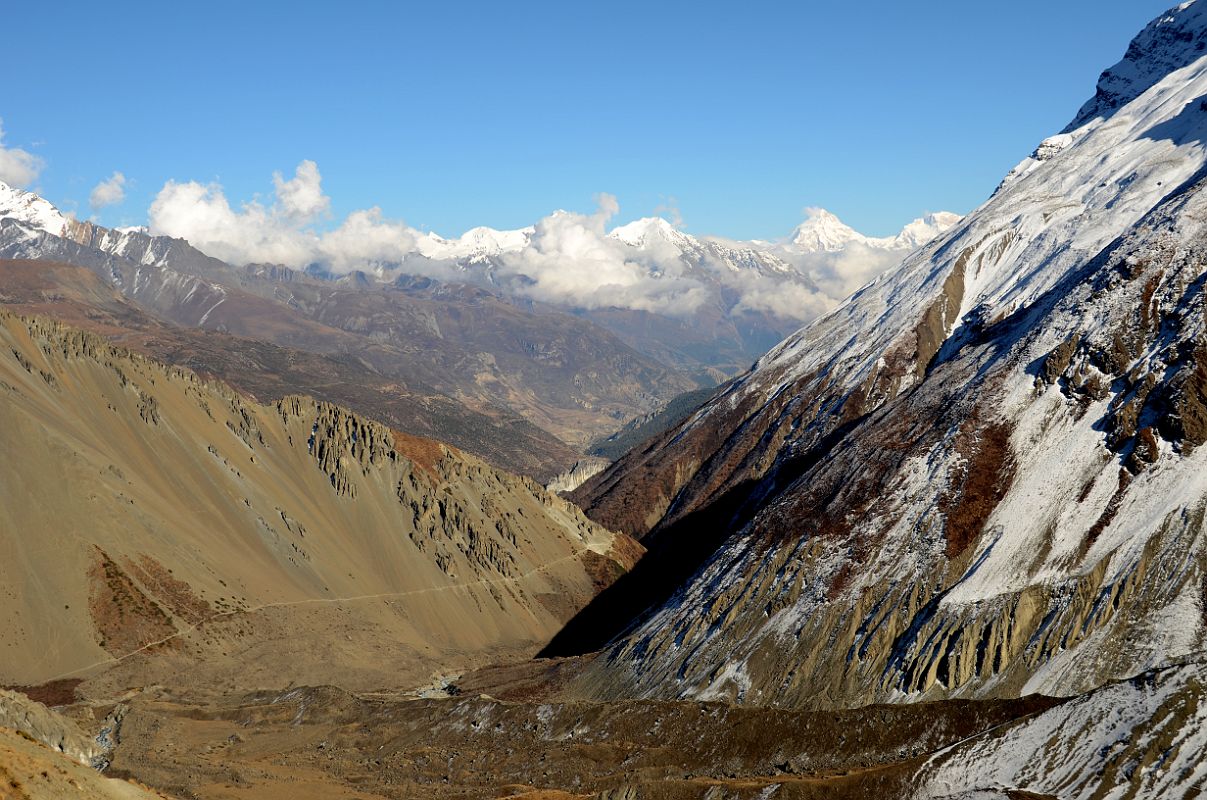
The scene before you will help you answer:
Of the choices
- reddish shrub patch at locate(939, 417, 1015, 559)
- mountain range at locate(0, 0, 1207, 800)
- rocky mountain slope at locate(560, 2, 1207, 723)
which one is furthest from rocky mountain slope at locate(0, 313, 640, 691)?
reddish shrub patch at locate(939, 417, 1015, 559)

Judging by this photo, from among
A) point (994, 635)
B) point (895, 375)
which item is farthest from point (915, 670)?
point (895, 375)

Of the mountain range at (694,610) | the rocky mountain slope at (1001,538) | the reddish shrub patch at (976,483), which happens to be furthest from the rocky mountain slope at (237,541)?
the reddish shrub patch at (976,483)

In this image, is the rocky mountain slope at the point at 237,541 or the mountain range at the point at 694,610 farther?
the rocky mountain slope at the point at 237,541

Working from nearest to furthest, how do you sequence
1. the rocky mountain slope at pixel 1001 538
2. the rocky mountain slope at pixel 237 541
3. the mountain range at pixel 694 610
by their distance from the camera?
1. the mountain range at pixel 694 610
2. the rocky mountain slope at pixel 1001 538
3. the rocky mountain slope at pixel 237 541

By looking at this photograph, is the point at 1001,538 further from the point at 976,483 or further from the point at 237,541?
the point at 237,541

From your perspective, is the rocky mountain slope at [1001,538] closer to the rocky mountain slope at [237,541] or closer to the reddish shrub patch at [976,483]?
the reddish shrub patch at [976,483]

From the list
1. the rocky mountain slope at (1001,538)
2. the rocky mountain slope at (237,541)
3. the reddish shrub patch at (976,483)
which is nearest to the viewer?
the rocky mountain slope at (1001,538)

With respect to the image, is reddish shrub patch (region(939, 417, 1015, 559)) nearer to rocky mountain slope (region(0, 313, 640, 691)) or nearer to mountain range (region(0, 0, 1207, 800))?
mountain range (region(0, 0, 1207, 800))

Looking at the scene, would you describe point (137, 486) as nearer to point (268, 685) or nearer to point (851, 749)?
point (268, 685)
